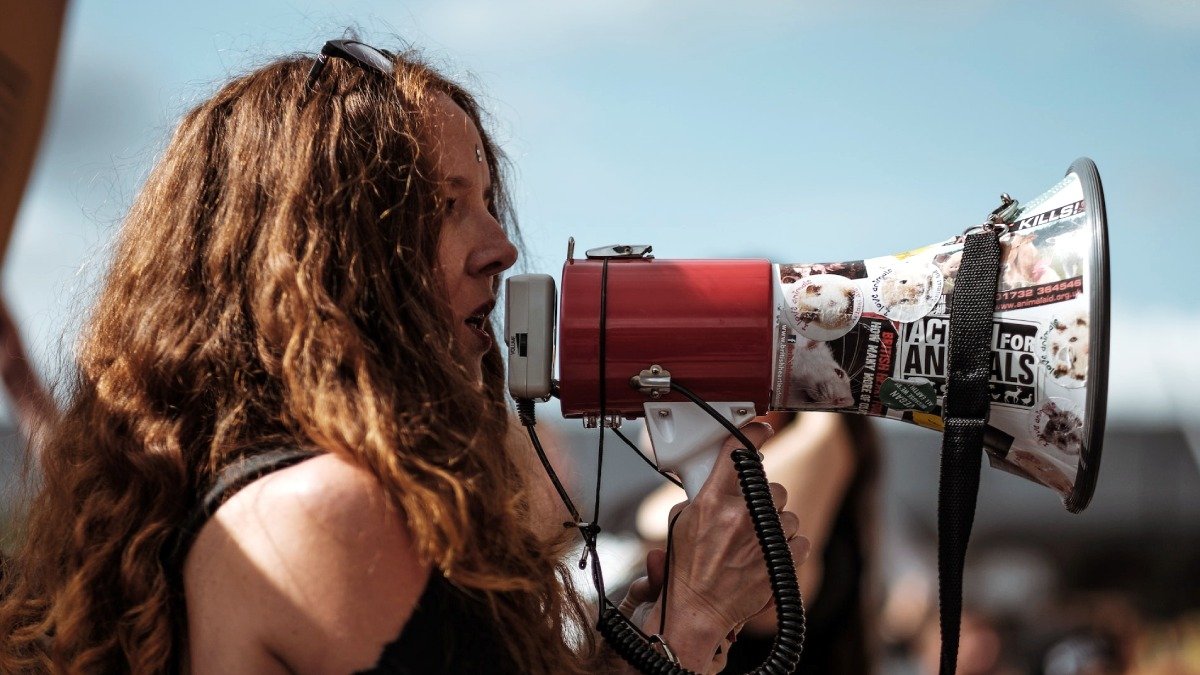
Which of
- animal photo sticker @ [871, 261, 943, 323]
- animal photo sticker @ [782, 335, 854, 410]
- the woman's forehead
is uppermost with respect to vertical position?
the woman's forehead

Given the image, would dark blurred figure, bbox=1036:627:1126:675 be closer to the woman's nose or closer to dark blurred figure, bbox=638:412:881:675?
dark blurred figure, bbox=638:412:881:675

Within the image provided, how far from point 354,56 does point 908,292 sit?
3.12ft

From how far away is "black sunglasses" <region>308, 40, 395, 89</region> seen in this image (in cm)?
172

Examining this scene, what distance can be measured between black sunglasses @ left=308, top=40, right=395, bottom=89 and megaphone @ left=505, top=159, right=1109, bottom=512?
15.6 inches

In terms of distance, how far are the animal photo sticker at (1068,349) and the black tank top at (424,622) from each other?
0.92m

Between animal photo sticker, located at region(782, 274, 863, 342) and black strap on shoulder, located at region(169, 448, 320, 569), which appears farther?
animal photo sticker, located at region(782, 274, 863, 342)

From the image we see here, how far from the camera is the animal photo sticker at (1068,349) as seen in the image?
1.64m

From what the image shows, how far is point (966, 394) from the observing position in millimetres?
1750

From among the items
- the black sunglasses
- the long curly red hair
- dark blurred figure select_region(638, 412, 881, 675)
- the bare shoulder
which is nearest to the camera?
the bare shoulder

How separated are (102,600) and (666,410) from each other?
34.3 inches

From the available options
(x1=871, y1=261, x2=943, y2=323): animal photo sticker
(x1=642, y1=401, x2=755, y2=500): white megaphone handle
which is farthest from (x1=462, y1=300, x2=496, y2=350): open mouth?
(x1=871, y1=261, x2=943, y2=323): animal photo sticker

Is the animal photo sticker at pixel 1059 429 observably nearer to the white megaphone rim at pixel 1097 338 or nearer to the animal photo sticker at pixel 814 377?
the white megaphone rim at pixel 1097 338

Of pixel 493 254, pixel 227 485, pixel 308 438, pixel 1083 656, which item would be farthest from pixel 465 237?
pixel 1083 656

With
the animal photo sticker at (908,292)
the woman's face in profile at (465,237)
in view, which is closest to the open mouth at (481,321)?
the woman's face in profile at (465,237)
